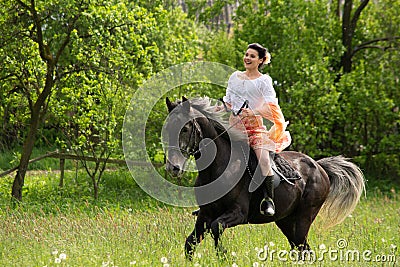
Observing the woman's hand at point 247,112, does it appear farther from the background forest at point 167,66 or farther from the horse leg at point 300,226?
the background forest at point 167,66

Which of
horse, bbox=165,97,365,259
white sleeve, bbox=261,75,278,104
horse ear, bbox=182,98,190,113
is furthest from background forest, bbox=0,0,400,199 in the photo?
horse ear, bbox=182,98,190,113

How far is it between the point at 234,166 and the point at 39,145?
1522 cm

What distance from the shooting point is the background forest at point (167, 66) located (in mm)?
12047

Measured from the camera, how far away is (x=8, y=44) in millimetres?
11727

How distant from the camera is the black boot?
275 inches

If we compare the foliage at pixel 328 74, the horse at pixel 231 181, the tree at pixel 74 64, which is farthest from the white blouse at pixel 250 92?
the foliage at pixel 328 74

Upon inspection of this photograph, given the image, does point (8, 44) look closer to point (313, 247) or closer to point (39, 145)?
point (313, 247)

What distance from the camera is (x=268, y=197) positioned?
23.2 feet

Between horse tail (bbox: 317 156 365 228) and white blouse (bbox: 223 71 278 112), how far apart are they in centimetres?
200

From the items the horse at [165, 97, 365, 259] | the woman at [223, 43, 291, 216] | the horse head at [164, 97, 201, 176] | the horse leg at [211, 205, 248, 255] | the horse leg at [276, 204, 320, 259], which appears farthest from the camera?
the horse leg at [276, 204, 320, 259]

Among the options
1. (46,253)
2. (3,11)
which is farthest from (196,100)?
(3,11)

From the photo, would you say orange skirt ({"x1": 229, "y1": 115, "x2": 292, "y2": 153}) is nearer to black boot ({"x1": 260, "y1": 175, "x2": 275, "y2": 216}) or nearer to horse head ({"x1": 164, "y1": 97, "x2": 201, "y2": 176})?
black boot ({"x1": 260, "y1": 175, "x2": 275, "y2": 216})

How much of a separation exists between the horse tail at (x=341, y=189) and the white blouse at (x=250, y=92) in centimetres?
200

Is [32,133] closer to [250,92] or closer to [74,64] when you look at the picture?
[74,64]
